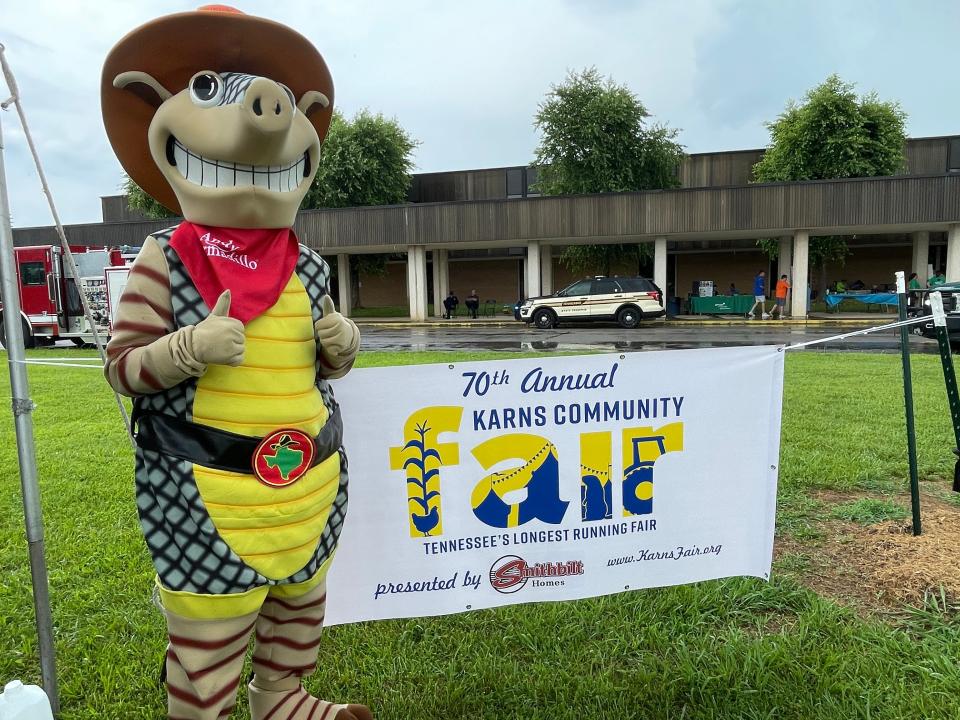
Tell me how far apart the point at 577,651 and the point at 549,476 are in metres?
0.75

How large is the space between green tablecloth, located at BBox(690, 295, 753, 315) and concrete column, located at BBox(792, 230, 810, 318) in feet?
5.39

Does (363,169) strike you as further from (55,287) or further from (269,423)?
(269,423)

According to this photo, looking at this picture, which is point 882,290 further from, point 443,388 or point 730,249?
point 443,388

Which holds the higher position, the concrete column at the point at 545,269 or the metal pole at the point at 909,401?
the concrete column at the point at 545,269

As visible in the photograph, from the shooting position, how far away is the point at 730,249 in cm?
3359

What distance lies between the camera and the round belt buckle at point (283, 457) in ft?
5.76

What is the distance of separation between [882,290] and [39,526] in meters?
33.5

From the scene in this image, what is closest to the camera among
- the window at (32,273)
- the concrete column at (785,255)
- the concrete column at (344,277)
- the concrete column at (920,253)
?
the window at (32,273)

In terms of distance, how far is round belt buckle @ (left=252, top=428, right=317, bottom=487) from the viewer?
69.1 inches

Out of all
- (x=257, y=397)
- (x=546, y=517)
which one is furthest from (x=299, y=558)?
(x=546, y=517)

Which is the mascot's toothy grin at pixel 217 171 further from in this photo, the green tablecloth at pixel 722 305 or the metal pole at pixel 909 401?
the green tablecloth at pixel 722 305

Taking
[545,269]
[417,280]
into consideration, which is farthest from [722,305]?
[417,280]

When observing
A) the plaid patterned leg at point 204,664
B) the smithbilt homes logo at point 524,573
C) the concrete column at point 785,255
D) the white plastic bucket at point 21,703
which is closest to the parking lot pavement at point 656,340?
the concrete column at point 785,255

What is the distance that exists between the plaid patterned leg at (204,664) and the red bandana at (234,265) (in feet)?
2.65
